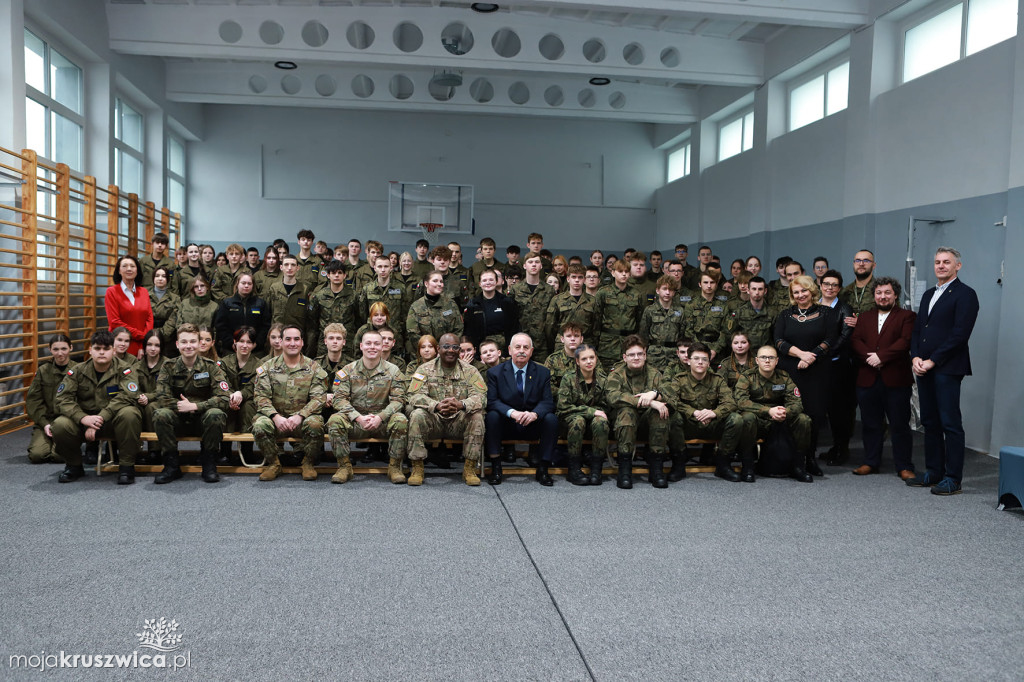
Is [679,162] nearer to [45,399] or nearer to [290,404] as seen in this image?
[290,404]

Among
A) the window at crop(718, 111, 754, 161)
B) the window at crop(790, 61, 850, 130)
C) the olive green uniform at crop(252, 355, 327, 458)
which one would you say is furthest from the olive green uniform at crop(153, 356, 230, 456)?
the window at crop(718, 111, 754, 161)

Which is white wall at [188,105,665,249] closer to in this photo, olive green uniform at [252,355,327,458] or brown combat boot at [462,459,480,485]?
olive green uniform at [252,355,327,458]

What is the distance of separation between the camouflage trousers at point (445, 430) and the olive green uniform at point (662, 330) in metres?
1.87

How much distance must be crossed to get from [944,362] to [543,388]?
276cm

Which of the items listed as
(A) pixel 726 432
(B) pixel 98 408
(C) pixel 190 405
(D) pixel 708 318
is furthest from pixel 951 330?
(B) pixel 98 408

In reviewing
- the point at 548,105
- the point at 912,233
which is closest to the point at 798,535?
the point at 912,233

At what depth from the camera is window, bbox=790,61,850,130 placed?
9281 mm

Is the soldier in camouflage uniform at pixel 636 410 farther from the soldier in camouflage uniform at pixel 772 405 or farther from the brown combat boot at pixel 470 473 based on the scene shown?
the brown combat boot at pixel 470 473

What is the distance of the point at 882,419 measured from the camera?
5.68 m

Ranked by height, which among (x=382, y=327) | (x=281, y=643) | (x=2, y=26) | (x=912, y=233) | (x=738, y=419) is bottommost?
(x=281, y=643)

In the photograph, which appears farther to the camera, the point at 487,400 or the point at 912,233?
the point at 912,233

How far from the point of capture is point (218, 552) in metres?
3.59

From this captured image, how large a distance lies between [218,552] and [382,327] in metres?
2.56

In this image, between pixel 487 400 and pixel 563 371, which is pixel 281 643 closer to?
pixel 487 400
